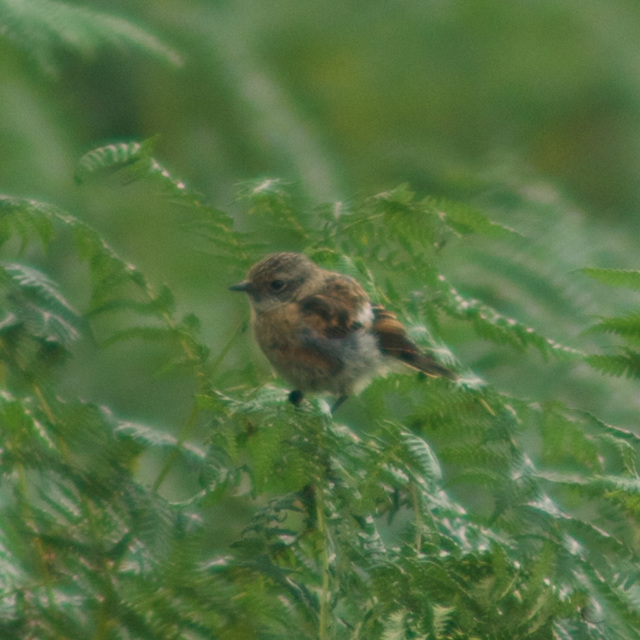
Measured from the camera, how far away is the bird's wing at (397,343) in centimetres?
282

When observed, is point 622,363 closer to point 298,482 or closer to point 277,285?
point 298,482

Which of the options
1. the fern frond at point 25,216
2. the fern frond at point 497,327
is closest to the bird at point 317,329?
the fern frond at point 497,327

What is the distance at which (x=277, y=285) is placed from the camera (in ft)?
11.6

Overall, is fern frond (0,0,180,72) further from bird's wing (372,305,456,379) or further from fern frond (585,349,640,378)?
fern frond (585,349,640,378)

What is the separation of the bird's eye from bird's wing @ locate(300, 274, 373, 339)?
8 centimetres

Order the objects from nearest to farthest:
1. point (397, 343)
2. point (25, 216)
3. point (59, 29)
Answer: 1. point (25, 216)
2. point (397, 343)
3. point (59, 29)

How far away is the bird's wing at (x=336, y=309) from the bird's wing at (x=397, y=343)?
0.09 meters

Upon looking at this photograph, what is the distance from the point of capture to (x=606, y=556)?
7.39 feet

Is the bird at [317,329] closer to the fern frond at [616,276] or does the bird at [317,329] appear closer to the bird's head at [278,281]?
the bird's head at [278,281]

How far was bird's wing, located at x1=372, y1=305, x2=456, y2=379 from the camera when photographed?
282 centimetres

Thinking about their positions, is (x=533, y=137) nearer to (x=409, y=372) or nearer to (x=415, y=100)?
(x=415, y=100)

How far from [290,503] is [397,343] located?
42.7 inches

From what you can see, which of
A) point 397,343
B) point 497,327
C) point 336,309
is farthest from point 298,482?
point 336,309

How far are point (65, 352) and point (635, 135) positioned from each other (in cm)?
460
